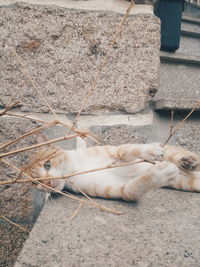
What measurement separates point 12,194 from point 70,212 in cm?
45

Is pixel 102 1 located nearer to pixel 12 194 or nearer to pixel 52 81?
pixel 52 81

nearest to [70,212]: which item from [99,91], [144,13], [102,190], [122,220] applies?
[122,220]

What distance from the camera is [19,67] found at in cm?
158

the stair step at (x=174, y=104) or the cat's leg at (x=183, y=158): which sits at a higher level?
the stair step at (x=174, y=104)

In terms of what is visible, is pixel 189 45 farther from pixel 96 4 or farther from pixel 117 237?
pixel 117 237

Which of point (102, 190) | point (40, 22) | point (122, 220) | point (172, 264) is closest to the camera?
point (172, 264)

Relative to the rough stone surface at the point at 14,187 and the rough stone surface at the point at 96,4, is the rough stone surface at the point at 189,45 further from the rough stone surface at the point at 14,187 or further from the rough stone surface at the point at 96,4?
the rough stone surface at the point at 14,187

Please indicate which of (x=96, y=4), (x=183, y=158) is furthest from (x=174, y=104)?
(x=96, y=4)

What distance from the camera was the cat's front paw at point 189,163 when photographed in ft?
4.87

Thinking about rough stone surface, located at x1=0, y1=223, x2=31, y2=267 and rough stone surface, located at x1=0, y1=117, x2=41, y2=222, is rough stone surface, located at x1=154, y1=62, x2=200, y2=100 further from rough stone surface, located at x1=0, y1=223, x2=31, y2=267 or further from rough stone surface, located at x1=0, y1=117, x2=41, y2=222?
rough stone surface, located at x1=0, y1=223, x2=31, y2=267

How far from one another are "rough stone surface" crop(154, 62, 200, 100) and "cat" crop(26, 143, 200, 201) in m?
0.56

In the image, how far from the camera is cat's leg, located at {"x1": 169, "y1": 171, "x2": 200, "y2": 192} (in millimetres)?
1514

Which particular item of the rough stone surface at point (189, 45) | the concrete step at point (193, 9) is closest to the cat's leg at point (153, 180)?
the rough stone surface at point (189, 45)

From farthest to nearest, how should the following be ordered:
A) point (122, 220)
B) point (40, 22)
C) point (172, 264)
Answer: point (40, 22)
point (122, 220)
point (172, 264)
